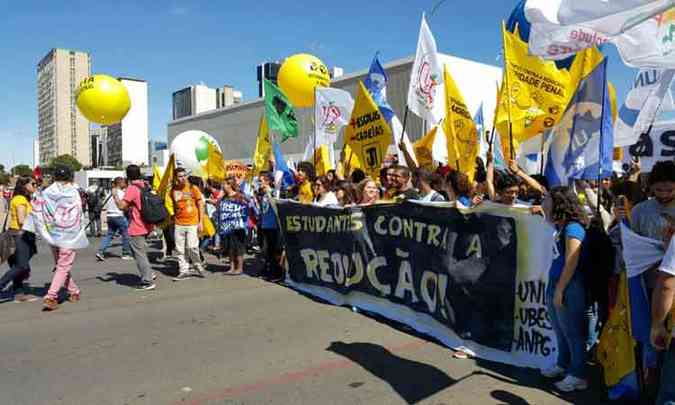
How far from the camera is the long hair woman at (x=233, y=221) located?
28.3ft

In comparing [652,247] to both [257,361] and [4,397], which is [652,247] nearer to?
[257,361]

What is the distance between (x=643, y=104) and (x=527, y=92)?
2.60 metres

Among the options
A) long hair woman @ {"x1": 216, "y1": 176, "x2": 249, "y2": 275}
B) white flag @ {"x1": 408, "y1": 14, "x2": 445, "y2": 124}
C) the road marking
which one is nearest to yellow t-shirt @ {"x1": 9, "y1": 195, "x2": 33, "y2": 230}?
long hair woman @ {"x1": 216, "y1": 176, "x2": 249, "y2": 275}

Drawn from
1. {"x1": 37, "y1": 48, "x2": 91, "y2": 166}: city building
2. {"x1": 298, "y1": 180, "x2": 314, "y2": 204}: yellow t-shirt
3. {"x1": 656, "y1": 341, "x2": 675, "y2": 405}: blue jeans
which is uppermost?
{"x1": 37, "y1": 48, "x2": 91, "y2": 166}: city building

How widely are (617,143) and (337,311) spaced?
4745 millimetres

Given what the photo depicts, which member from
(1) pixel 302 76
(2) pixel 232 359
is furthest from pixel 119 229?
(2) pixel 232 359

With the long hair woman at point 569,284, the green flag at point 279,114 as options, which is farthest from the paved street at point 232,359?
the green flag at point 279,114

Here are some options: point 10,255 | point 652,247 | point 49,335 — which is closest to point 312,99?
point 10,255

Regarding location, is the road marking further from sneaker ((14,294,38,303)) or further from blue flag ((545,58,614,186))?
sneaker ((14,294,38,303))

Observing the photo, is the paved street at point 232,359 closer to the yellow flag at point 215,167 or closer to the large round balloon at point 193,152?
the yellow flag at point 215,167

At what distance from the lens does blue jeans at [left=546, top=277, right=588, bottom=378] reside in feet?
12.2

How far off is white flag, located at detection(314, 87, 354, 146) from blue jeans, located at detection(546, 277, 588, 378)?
21.5ft

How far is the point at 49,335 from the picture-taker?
17.7ft

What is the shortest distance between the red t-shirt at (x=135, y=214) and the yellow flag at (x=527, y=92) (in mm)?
5022
